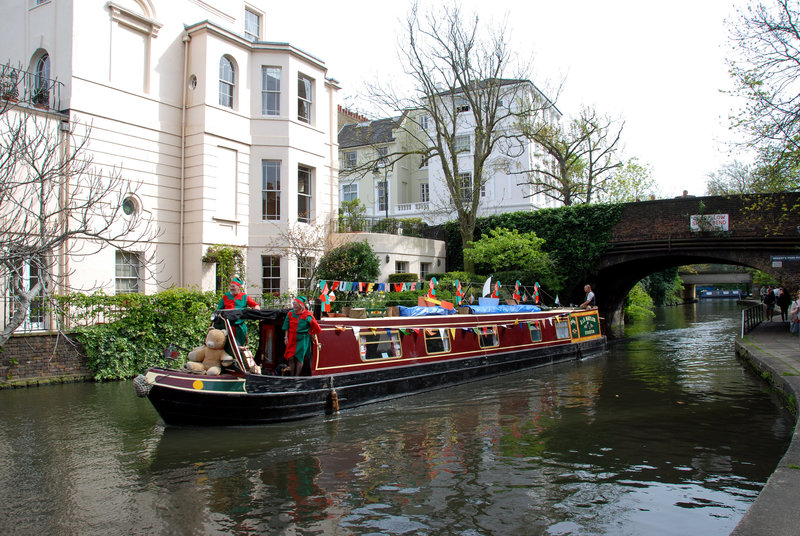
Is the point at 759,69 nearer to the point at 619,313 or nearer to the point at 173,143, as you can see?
→ the point at 173,143

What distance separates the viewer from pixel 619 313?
32.3 meters

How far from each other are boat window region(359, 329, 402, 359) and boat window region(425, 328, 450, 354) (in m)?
0.89

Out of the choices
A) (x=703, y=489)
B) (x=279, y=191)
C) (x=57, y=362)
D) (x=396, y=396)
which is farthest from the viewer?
(x=279, y=191)

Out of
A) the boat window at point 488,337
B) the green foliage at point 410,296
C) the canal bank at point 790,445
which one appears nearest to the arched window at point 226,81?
the green foliage at point 410,296

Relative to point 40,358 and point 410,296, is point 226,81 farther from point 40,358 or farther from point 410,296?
point 40,358

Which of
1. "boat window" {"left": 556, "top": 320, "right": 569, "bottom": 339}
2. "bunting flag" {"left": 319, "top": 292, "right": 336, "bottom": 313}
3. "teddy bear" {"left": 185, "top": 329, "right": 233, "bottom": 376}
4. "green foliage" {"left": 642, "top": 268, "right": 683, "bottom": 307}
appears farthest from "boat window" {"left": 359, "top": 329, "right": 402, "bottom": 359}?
"green foliage" {"left": 642, "top": 268, "right": 683, "bottom": 307}

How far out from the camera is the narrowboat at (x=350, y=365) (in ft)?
28.6

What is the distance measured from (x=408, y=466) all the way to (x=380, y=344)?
13.9ft

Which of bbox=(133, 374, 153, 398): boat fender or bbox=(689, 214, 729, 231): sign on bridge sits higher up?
bbox=(689, 214, 729, 231): sign on bridge

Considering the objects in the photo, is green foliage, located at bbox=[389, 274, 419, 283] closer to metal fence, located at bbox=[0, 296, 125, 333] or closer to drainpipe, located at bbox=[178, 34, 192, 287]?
drainpipe, located at bbox=[178, 34, 192, 287]

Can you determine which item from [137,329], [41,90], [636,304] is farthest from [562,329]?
[636,304]

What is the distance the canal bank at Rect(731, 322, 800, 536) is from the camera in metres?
3.86

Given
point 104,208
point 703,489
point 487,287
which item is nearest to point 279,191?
point 104,208

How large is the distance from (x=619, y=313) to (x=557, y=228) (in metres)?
9.16
